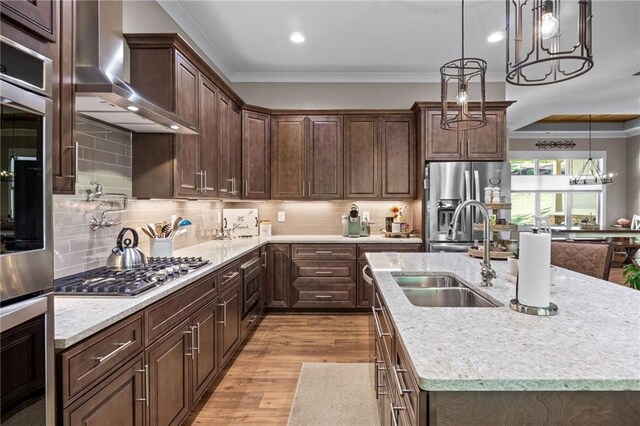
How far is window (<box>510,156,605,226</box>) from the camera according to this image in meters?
8.91

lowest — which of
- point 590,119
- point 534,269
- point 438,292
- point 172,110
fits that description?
point 438,292

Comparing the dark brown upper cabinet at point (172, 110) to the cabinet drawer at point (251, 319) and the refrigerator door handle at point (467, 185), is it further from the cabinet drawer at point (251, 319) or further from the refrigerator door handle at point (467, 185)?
the refrigerator door handle at point (467, 185)

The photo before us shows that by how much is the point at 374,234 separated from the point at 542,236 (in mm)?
3469

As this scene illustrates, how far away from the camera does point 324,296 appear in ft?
13.6

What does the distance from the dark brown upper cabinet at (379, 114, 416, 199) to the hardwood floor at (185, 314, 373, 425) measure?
167cm

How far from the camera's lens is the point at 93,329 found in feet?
4.04

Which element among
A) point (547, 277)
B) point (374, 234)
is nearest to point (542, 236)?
point (547, 277)

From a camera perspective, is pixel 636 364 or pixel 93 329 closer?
pixel 636 364

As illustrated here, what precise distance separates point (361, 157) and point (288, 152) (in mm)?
923

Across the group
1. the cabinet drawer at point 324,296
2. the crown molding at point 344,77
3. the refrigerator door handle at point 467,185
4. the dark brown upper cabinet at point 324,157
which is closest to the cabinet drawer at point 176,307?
the cabinet drawer at point 324,296

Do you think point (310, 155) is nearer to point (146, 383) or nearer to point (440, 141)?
point (440, 141)

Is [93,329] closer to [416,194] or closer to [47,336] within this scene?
[47,336]

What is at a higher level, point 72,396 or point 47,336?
point 47,336

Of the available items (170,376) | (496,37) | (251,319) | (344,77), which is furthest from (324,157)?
(170,376)
